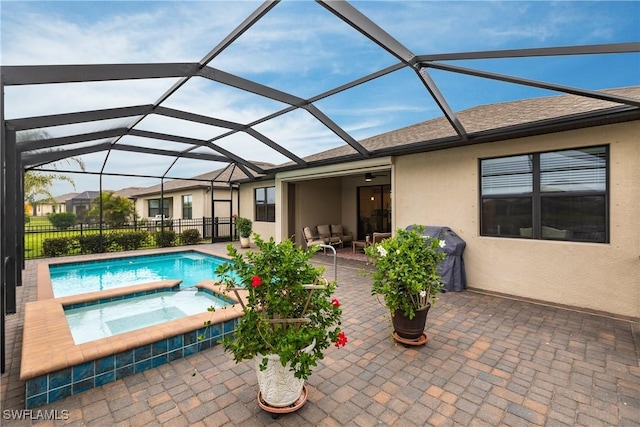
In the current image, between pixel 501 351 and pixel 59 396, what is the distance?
465cm

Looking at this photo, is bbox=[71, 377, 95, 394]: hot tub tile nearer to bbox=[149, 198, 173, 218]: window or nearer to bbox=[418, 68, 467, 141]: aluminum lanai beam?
bbox=[418, 68, 467, 141]: aluminum lanai beam

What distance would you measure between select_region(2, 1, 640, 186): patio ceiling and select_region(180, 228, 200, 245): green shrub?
501 centimetres

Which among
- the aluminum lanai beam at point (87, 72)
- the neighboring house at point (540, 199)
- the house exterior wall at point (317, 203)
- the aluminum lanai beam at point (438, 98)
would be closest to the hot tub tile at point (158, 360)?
the aluminum lanai beam at point (87, 72)

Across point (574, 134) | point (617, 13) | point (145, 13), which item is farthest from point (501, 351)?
point (145, 13)

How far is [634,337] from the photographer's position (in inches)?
149

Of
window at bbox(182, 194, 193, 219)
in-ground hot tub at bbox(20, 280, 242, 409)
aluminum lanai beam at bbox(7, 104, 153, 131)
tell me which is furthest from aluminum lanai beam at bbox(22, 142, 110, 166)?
window at bbox(182, 194, 193, 219)

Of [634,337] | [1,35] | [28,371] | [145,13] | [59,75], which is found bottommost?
[634,337]

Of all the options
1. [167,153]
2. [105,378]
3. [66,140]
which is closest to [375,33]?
[105,378]

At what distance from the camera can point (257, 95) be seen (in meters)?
5.42

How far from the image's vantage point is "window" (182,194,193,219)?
19.0 metres

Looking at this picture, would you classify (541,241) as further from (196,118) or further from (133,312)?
(133,312)

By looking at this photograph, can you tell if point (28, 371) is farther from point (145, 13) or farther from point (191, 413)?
point (145, 13)

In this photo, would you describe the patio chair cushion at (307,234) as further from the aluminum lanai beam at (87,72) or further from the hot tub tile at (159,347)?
the hot tub tile at (159,347)

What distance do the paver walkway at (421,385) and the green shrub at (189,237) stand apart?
9.54 meters
